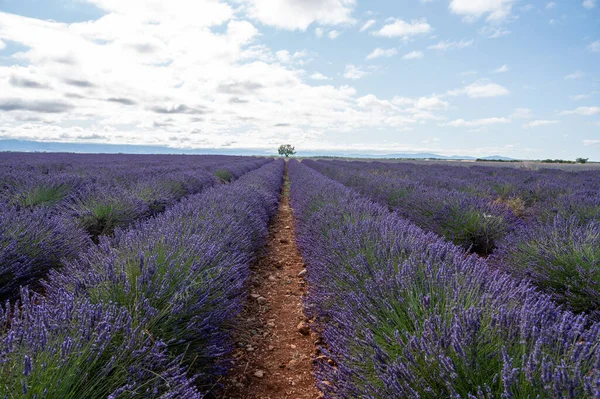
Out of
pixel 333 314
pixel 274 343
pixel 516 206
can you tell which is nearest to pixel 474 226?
pixel 516 206

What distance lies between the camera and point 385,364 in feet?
4.40

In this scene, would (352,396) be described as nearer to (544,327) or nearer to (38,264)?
(544,327)

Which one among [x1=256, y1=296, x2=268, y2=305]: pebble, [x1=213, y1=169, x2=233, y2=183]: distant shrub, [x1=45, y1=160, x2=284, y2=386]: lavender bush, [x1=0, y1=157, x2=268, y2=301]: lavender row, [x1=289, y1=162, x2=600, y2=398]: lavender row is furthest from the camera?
[x1=213, y1=169, x2=233, y2=183]: distant shrub

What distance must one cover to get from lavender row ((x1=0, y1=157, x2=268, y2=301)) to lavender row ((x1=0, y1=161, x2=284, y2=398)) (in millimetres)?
613

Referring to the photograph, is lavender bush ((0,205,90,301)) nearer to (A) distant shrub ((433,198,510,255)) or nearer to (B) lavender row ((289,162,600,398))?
(B) lavender row ((289,162,600,398))

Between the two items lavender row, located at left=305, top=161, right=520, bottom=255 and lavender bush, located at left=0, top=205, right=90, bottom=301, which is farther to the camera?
lavender row, located at left=305, top=161, right=520, bottom=255

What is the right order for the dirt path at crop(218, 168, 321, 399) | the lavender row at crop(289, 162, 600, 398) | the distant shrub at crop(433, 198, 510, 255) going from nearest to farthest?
the lavender row at crop(289, 162, 600, 398) → the dirt path at crop(218, 168, 321, 399) → the distant shrub at crop(433, 198, 510, 255)

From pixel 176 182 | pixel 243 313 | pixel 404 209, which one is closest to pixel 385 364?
pixel 243 313

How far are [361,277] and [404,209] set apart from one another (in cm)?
402

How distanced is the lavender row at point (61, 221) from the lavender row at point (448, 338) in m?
2.32

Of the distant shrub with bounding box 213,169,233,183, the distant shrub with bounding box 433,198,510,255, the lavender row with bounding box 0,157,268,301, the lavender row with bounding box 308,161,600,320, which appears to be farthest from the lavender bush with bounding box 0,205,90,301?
the distant shrub with bounding box 213,169,233,183

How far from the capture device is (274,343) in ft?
8.61

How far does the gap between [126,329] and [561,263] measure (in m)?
3.29

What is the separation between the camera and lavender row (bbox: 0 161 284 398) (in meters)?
1.16
